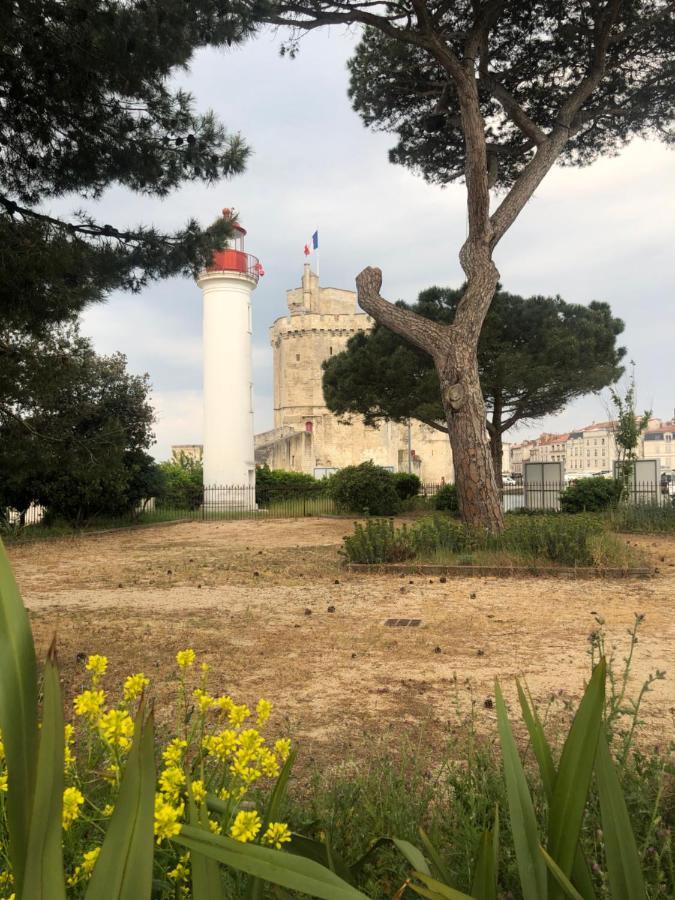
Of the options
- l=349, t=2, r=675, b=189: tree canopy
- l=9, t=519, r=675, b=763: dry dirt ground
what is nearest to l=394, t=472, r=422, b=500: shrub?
l=349, t=2, r=675, b=189: tree canopy

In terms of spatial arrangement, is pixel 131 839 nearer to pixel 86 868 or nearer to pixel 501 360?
pixel 86 868

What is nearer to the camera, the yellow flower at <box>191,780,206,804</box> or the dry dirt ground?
the yellow flower at <box>191,780,206,804</box>

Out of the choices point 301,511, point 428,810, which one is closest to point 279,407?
point 301,511

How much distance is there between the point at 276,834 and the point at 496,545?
9.25m

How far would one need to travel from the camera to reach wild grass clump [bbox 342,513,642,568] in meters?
9.09

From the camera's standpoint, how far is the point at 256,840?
1.29 m

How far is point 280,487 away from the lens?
95.2ft

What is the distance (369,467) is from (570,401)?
26.3ft

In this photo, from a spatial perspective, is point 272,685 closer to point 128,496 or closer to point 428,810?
point 428,810

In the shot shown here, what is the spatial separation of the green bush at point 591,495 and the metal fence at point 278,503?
30 cm

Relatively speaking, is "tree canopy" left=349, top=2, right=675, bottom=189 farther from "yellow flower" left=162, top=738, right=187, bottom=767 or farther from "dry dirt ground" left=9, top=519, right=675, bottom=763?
"yellow flower" left=162, top=738, right=187, bottom=767

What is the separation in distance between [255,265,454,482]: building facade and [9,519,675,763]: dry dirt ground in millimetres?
41032

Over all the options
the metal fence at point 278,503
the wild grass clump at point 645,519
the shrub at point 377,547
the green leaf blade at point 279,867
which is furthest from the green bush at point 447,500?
the green leaf blade at point 279,867

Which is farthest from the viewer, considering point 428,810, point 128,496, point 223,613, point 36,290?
point 128,496
